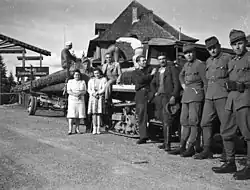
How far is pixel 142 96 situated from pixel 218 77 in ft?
8.90

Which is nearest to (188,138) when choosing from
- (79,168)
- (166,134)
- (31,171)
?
(166,134)

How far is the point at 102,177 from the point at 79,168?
2.25 ft

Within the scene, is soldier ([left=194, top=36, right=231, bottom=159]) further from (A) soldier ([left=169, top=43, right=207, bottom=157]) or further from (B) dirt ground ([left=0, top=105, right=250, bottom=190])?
(B) dirt ground ([left=0, top=105, right=250, bottom=190])

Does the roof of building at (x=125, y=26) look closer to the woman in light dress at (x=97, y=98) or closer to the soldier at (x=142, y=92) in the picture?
the woman in light dress at (x=97, y=98)

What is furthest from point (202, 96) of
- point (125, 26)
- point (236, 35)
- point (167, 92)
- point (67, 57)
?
point (125, 26)

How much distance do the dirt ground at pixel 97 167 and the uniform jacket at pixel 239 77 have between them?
40.3 inches

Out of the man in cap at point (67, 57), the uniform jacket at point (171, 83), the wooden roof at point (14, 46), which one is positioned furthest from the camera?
the wooden roof at point (14, 46)

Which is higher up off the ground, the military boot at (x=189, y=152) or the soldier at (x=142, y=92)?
the soldier at (x=142, y=92)

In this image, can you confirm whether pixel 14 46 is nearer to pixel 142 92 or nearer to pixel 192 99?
pixel 142 92

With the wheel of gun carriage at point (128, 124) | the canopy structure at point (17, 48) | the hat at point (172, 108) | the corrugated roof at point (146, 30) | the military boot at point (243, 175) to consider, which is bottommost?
the military boot at point (243, 175)

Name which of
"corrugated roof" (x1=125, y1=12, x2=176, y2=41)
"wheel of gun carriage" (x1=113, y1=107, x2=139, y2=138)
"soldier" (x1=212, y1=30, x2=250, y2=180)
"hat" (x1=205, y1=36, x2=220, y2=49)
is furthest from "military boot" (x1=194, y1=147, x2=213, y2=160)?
"corrugated roof" (x1=125, y1=12, x2=176, y2=41)

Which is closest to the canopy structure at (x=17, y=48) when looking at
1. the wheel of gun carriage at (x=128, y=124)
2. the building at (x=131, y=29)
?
the building at (x=131, y=29)

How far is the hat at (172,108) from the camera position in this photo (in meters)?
7.29

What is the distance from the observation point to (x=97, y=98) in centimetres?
992
